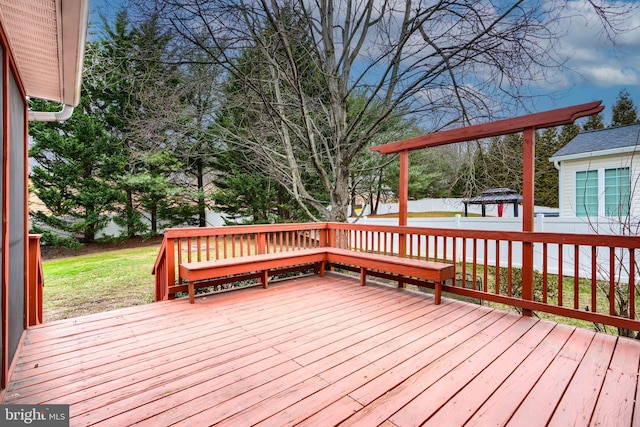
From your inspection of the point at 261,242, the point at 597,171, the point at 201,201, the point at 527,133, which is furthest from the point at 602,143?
the point at 201,201

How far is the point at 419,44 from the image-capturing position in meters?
5.44

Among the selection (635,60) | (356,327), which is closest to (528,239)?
(356,327)

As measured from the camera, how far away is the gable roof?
7.56 meters

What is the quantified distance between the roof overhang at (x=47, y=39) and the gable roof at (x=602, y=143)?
9.60 m

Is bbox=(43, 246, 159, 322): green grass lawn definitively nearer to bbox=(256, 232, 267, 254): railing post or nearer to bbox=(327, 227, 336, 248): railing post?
bbox=(256, 232, 267, 254): railing post

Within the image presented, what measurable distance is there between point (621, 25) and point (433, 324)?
15.0 ft

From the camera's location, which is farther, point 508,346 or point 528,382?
point 508,346

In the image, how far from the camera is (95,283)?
252 inches

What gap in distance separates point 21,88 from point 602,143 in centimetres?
1172

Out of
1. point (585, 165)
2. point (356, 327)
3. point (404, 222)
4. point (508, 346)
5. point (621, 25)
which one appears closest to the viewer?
point (508, 346)

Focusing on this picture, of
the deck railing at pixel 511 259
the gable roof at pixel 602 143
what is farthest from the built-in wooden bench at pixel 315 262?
the gable roof at pixel 602 143

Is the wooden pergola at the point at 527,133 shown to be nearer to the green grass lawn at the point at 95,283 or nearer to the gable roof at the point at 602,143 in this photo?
the green grass lawn at the point at 95,283

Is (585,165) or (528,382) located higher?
(585,165)

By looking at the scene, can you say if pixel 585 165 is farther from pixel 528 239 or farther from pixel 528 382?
pixel 528 382
